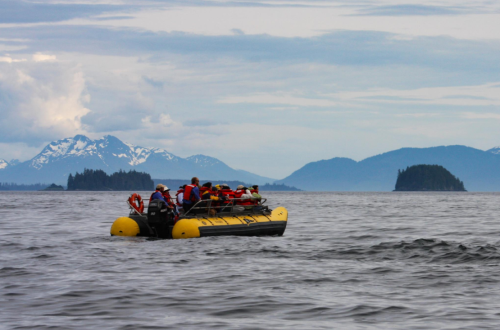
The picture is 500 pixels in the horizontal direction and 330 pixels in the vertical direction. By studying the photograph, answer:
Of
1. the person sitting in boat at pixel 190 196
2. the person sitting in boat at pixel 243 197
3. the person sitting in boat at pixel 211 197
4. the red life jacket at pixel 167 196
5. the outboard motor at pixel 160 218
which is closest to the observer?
the outboard motor at pixel 160 218

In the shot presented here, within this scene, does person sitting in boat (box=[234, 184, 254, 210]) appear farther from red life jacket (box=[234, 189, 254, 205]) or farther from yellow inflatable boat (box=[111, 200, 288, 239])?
yellow inflatable boat (box=[111, 200, 288, 239])

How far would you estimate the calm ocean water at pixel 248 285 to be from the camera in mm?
11031

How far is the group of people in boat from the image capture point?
995 inches

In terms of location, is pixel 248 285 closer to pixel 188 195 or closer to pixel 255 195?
pixel 188 195

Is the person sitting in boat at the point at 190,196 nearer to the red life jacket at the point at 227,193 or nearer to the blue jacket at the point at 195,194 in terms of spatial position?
the blue jacket at the point at 195,194

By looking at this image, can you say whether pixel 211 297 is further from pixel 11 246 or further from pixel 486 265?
pixel 11 246

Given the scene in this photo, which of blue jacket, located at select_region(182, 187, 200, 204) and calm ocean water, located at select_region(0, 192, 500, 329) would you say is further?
blue jacket, located at select_region(182, 187, 200, 204)

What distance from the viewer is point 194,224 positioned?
24.4m

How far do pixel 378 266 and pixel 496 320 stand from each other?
6723 millimetres

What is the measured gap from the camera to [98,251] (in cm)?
2117

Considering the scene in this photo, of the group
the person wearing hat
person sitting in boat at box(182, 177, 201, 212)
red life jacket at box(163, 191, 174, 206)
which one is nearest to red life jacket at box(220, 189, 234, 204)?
person sitting in boat at box(182, 177, 201, 212)

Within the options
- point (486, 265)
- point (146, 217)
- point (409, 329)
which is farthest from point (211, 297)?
point (146, 217)

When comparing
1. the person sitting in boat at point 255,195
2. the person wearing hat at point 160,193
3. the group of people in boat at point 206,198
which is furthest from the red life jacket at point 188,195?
the person sitting in boat at point 255,195

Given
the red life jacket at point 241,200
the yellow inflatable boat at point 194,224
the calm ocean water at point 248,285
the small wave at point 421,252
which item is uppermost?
the red life jacket at point 241,200
